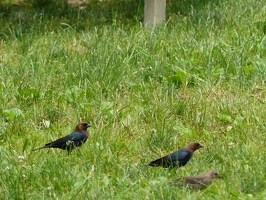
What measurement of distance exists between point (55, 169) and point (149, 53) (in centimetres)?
303

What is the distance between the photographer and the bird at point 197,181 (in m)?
5.02

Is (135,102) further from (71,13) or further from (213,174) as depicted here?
(71,13)

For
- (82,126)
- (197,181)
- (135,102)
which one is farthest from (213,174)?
(135,102)

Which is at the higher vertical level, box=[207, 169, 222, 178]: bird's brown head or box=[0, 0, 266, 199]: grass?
box=[207, 169, 222, 178]: bird's brown head

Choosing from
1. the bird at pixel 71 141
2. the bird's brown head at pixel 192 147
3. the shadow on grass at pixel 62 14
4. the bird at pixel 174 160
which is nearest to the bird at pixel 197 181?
the bird at pixel 174 160

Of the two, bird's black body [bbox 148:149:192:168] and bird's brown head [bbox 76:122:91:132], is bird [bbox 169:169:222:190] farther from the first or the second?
bird's brown head [bbox 76:122:91:132]

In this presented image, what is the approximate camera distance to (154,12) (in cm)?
947

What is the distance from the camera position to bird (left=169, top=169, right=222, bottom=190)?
16.5 feet

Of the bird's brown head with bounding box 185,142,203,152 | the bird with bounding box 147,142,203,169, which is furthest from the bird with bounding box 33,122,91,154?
the bird's brown head with bounding box 185,142,203,152

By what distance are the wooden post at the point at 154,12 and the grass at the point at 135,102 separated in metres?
0.20

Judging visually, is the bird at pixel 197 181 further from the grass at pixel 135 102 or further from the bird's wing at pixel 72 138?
the bird's wing at pixel 72 138

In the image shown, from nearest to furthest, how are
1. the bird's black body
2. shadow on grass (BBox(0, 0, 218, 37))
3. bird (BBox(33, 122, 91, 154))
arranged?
the bird's black body → bird (BBox(33, 122, 91, 154)) → shadow on grass (BBox(0, 0, 218, 37))

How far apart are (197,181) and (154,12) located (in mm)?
4739

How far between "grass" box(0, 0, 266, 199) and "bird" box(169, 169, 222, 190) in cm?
7
